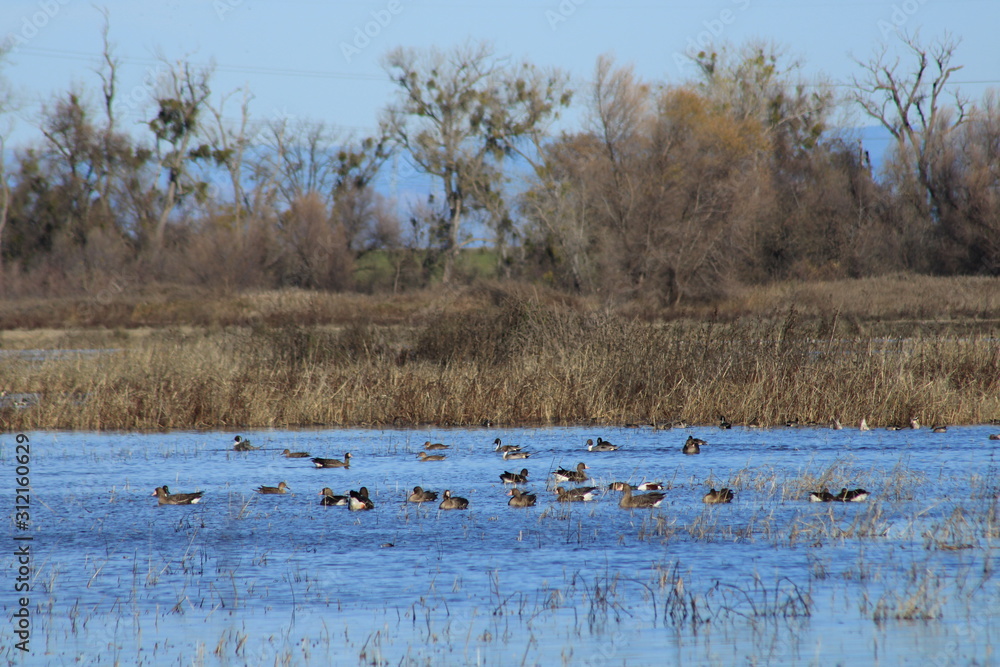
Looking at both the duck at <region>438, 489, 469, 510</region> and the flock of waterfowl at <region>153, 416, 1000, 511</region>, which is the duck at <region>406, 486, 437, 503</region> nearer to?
the flock of waterfowl at <region>153, 416, 1000, 511</region>

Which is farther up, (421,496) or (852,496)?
(852,496)

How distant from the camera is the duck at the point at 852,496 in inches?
398

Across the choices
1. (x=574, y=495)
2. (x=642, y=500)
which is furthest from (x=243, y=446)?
(x=642, y=500)

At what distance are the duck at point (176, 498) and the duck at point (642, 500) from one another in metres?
4.12

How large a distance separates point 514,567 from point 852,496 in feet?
12.4

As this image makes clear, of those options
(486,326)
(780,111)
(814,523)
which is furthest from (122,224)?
(814,523)

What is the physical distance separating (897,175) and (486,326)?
1474 inches

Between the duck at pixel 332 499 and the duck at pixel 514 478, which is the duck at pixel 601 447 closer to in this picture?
the duck at pixel 514 478

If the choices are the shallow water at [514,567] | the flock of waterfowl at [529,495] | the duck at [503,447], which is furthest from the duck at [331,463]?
the duck at [503,447]

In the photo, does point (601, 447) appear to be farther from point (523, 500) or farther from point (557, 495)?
point (523, 500)

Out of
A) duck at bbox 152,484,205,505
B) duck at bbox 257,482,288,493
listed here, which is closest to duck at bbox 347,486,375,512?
duck at bbox 257,482,288,493

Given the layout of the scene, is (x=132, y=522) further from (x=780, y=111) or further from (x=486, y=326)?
(x=780, y=111)

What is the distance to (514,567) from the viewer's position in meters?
8.09

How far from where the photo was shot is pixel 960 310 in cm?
3619
